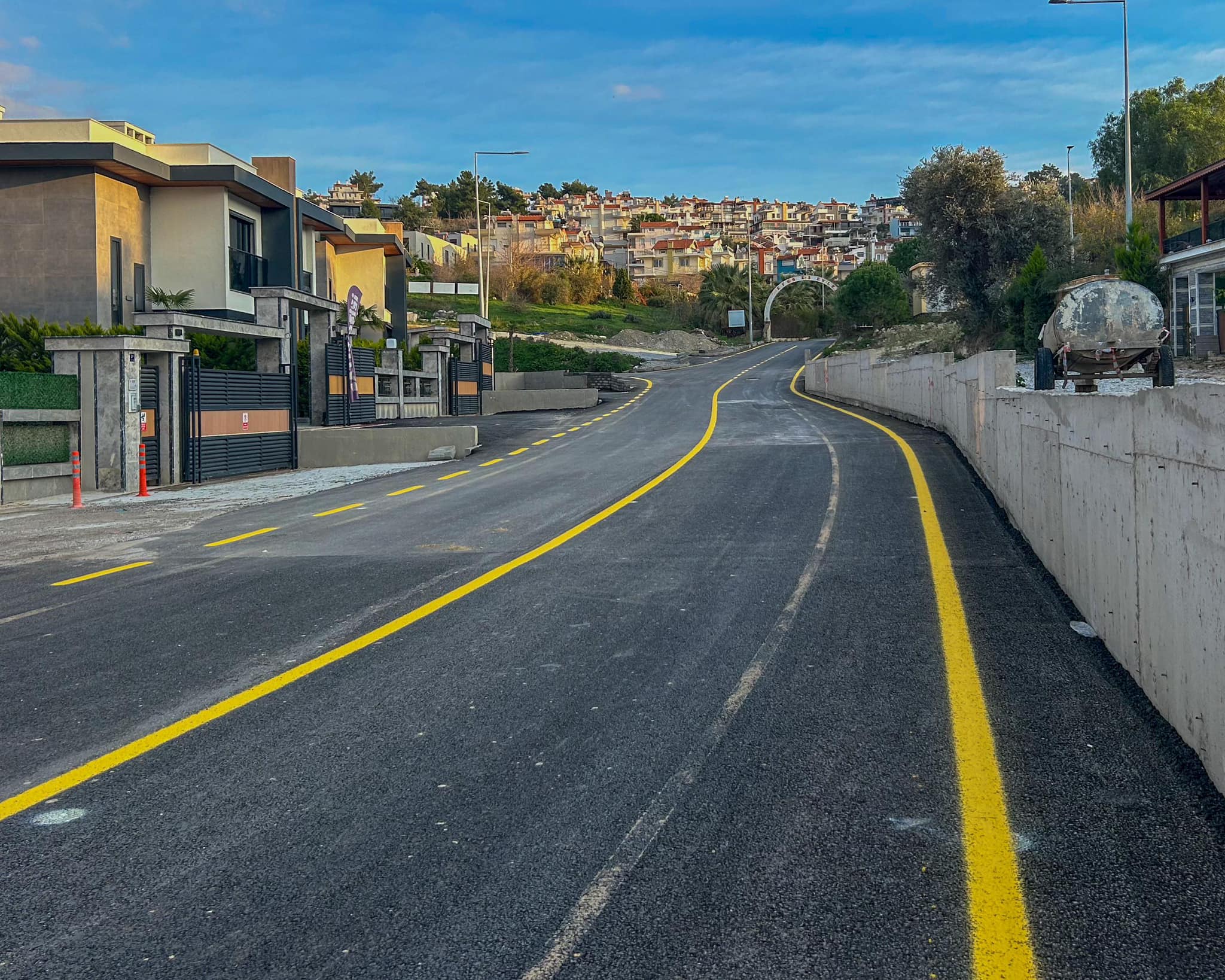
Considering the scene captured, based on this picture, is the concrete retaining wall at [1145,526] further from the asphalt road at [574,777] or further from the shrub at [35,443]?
the shrub at [35,443]

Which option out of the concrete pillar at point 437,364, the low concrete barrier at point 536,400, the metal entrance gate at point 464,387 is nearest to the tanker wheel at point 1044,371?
the concrete pillar at point 437,364

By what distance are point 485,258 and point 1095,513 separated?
11625 centimetres

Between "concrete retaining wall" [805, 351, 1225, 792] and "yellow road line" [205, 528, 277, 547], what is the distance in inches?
359

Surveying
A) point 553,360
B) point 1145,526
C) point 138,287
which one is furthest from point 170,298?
point 553,360

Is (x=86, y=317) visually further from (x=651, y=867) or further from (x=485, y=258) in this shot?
(x=485, y=258)

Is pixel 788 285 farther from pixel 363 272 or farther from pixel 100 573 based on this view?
pixel 100 573

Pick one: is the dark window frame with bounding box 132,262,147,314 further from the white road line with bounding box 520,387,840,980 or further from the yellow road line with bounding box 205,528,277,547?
the white road line with bounding box 520,387,840,980

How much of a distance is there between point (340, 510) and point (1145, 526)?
12511 millimetres

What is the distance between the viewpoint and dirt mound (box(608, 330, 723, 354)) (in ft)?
311

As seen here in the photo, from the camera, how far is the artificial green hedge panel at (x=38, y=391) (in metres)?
18.9

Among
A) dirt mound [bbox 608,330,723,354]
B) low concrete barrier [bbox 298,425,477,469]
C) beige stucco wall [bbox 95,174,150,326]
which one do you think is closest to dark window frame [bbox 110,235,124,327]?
beige stucco wall [bbox 95,174,150,326]

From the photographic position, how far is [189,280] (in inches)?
1289

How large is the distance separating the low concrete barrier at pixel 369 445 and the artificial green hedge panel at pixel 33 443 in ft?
26.2

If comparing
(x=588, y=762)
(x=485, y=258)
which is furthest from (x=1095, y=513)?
(x=485, y=258)
